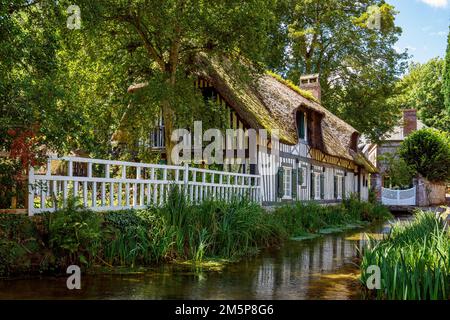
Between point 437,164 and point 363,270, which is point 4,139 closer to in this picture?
point 363,270

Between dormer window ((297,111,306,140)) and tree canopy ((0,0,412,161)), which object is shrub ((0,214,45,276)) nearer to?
tree canopy ((0,0,412,161))

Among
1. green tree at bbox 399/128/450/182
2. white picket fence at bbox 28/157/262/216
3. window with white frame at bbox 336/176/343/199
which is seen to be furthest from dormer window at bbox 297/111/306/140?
green tree at bbox 399/128/450/182

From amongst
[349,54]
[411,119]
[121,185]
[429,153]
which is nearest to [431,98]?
[411,119]

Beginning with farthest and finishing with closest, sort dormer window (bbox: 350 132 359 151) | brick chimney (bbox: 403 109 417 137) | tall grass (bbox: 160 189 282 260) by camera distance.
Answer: brick chimney (bbox: 403 109 417 137)
dormer window (bbox: 350 132 359 151)
tall grass (bbox: 160 189 282 260)

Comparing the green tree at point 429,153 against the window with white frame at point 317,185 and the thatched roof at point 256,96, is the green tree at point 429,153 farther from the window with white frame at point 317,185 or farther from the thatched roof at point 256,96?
the window with white frame at point 317,185

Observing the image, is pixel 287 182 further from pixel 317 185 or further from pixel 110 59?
pixel 110 59

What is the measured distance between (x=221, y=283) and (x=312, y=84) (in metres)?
21.6

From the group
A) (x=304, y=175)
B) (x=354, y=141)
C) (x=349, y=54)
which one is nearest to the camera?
(x=304, y=175)

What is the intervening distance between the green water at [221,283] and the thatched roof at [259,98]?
6.38 metres

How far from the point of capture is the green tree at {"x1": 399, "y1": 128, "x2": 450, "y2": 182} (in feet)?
105

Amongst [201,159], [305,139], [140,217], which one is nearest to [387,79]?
[305,139]

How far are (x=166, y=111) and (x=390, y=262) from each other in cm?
965

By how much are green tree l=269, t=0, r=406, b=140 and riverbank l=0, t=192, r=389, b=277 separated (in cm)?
1959

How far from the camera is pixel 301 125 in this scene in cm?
2045
